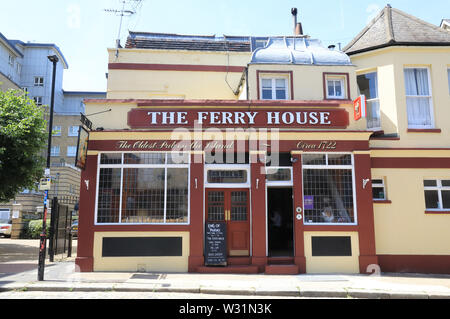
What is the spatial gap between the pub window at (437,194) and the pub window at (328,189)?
8.64 feet

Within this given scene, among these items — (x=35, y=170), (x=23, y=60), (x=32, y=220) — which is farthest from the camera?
(x=23, y=60)

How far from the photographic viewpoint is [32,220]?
86.5 feet

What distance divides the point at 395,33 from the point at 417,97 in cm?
251

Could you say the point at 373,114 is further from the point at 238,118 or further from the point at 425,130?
the point at 238,118

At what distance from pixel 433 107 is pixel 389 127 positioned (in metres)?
1.76

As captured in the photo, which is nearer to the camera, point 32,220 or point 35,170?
point 35,170

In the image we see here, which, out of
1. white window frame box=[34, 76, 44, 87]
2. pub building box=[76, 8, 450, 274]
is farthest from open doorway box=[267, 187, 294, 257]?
white window frame box=[34, 76, 44, 87]

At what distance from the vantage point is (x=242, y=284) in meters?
9.50

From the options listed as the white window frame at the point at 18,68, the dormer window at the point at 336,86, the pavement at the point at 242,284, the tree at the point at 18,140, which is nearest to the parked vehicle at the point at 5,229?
the tree at the point at 18,140

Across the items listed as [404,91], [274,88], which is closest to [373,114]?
[404,91]

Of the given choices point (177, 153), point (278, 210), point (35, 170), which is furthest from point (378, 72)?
point (35, 170)

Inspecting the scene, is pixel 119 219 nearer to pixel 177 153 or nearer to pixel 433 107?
pixel 177 153

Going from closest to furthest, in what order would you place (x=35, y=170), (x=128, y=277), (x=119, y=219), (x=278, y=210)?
(x=128, y=277), (x=119, y=219), (x=278, y=210), (x=35, y=170)
